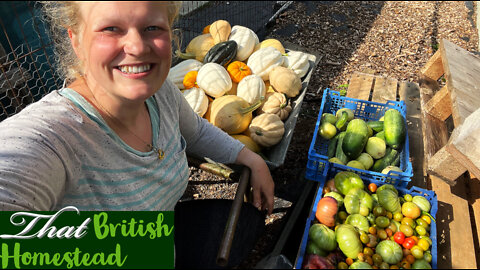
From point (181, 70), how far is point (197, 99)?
1.81 ft

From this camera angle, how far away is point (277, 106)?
331cm

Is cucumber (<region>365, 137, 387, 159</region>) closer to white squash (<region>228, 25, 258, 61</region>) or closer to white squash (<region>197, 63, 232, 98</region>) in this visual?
white squash (<region>197, 63, 232, 98</region>)

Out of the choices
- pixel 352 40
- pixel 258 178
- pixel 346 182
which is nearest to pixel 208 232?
pixel 258 178

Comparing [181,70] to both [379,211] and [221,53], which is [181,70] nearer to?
[221,53]

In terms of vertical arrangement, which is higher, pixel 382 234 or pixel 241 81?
pixel 241 81

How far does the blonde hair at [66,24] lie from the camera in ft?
4.09

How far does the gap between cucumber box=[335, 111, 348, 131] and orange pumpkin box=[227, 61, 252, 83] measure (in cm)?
113

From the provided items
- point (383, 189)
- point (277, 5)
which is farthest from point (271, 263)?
point (277, 5)

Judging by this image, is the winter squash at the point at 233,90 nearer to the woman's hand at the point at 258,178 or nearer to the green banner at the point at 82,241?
the woman's hand at the point at 258,178

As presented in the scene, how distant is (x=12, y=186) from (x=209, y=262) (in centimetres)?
103

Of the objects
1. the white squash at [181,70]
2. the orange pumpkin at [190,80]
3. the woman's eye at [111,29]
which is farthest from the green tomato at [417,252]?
the white squash at [181,70]

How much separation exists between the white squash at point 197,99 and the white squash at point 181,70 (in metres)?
0.31

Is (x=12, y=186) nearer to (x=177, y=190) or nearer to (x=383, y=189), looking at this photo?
(x=177, y=190)

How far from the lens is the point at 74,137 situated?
1256 millimetres
